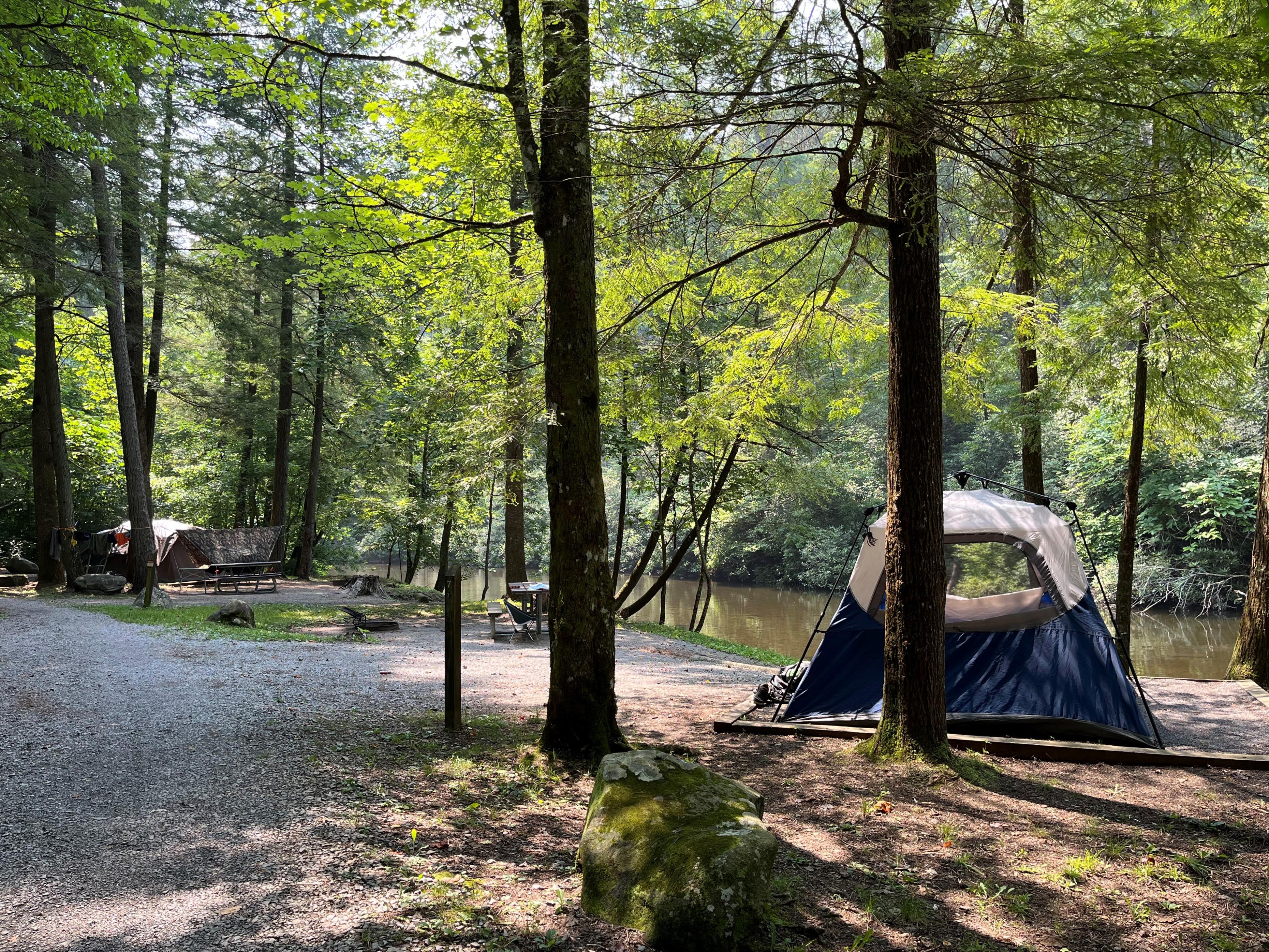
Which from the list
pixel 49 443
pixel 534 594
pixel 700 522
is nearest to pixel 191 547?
pixel 49 443

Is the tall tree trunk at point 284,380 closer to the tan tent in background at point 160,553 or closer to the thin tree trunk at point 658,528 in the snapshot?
the tan tent in background at point 160,553

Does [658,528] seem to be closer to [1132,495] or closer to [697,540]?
[697,540]

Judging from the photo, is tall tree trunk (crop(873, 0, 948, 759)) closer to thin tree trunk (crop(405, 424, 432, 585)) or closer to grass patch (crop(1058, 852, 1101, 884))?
grass patch (crop(1058, 852, 1101, 884))

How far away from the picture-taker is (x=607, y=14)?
17.6 ft

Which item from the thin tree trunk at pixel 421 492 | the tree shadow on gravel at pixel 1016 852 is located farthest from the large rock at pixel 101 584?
the tree shadow on gravel at pixel 1016 852

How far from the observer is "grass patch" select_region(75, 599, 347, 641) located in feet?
30.7

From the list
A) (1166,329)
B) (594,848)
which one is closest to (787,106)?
(594,848)

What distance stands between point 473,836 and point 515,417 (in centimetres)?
296

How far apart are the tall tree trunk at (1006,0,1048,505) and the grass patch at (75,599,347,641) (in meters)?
8.46

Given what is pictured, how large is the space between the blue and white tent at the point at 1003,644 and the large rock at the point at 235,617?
24.4 feet

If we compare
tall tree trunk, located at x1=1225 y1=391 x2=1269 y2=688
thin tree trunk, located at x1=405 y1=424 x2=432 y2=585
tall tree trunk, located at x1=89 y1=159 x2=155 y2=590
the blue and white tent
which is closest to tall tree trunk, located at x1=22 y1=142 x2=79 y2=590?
tall tree trunk, located at x1=89 y1=159 x2=155 y2=590

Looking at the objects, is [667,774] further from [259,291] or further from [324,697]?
[259,291]

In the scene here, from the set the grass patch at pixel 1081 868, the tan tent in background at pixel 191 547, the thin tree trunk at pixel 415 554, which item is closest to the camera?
the grass patch at pixel 1081 868

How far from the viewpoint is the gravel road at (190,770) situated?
2785 millimetres
